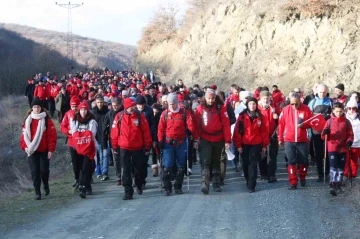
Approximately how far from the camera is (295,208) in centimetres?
1064

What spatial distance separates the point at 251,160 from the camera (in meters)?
12.8

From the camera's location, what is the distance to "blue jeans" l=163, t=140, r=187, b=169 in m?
12.6

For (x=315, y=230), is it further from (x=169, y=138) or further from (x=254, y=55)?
(x=254, y=55)

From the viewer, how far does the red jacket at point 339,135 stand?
39.5ft

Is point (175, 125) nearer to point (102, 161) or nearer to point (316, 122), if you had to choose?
point (316, 122)

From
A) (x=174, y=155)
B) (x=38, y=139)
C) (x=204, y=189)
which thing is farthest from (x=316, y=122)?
(x=38, y=139)

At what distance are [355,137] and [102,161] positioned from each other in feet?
21.2

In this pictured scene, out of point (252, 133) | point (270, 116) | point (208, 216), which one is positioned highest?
point (270, 116)

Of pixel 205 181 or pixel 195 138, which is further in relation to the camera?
pixel 195 138

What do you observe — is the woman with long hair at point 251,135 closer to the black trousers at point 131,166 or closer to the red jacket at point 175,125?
the red jacket at point 175,125

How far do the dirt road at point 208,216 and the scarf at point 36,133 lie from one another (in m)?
1.46

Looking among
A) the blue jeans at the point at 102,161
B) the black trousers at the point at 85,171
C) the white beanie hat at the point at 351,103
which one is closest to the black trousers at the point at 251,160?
the white beanie hat at the point at 351,103

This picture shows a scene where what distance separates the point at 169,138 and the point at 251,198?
2154 mm

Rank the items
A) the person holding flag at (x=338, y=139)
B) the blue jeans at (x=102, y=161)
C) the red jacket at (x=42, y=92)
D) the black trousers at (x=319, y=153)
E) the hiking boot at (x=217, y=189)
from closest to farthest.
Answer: the person holding flag at (x=338, y=139) < the hiking boot at (x=217, y=189) < the black trousers at (x=319, y=153) < the blue jeans at (x=102, y=161) < the red jacket at (x=42, y=92)
